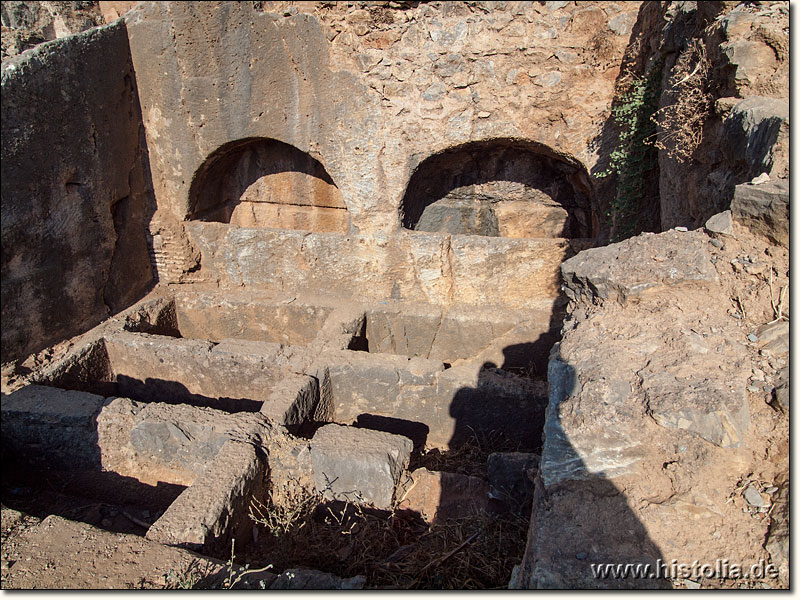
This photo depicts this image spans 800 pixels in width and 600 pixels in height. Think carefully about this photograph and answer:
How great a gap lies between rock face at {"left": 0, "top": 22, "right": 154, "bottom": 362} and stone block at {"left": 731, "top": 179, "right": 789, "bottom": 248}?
4.87m

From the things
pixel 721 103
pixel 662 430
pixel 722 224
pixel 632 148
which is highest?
pixel 721 103

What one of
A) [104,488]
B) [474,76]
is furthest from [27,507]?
[474,76]

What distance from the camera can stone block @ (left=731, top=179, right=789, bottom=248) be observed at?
235 cm

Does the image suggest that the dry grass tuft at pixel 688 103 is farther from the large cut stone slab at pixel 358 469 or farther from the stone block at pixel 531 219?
the large cut stone slab at pixel 358 469

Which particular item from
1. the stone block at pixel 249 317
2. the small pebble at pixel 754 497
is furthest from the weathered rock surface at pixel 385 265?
the small pebble at pixel 754 497

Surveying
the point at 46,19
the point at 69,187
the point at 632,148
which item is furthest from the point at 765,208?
the point at 46,19

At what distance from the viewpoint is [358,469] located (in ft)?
10.1

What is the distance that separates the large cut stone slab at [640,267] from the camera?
8.34 feet

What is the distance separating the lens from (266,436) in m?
3.30

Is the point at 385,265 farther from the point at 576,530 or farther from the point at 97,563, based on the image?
the point at 576,530

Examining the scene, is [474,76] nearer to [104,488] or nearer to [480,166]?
[480,166]

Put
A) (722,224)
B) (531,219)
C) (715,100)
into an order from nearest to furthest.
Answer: (722,224)
(715,100)
(531,219)

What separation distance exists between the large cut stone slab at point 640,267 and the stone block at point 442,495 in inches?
52.3

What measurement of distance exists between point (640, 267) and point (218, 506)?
2455 millimetres
